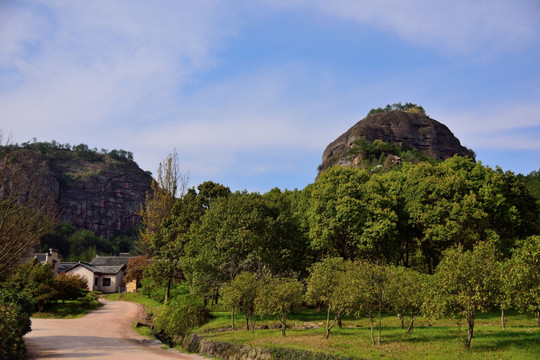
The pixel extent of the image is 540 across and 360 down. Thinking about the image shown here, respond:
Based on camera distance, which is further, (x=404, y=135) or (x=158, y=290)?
(x=404, y=135)

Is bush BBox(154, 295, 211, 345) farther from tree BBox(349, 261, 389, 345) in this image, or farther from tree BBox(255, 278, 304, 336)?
tree BBox(349, 261, 389, 345)

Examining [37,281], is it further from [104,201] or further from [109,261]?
[104,201]

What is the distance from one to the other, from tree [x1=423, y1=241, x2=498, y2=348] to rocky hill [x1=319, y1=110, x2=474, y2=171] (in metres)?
79.9

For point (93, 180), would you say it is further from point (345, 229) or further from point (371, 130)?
point (345, 229)

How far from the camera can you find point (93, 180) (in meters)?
181

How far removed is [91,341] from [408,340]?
18487 mm

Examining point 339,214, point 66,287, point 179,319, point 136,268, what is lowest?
point 179,319

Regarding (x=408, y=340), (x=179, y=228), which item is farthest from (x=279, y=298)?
(x=179, y=228)

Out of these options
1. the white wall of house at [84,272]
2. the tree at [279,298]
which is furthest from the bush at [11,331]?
the white wall of house at [84,272]

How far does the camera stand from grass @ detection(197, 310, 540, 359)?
53.9ft

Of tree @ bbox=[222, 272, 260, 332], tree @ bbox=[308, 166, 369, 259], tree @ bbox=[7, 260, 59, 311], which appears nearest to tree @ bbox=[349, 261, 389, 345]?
tree @ bbox=[222, 272, 260, 332]

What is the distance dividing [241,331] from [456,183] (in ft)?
69.8

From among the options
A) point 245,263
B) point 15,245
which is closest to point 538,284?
point 245,263

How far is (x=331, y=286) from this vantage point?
71.7ft
